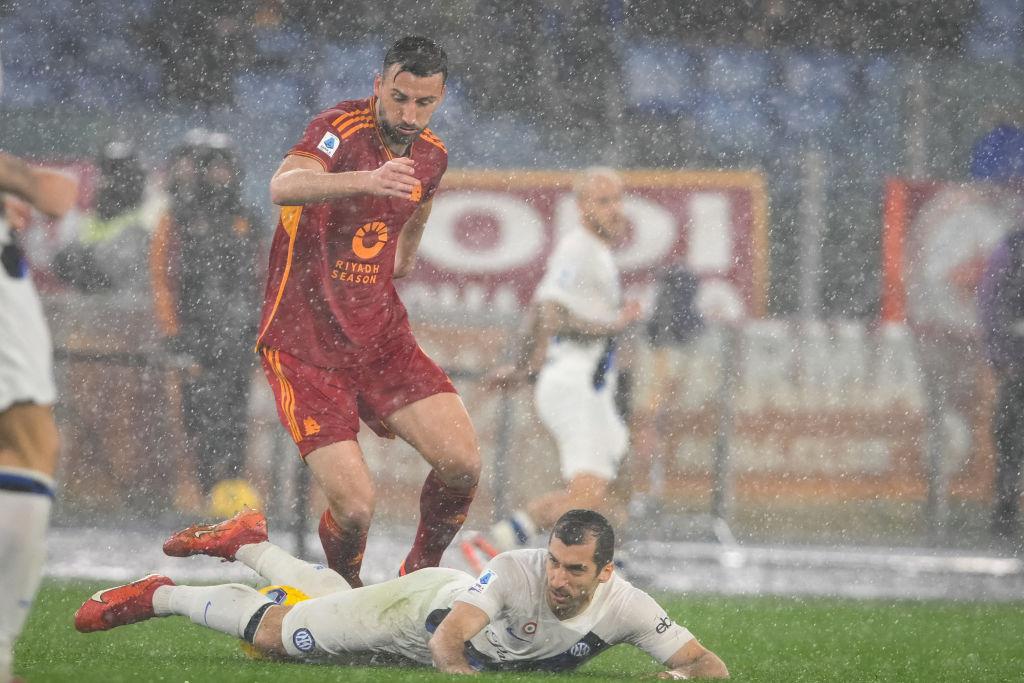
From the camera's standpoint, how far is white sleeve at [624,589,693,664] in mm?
4453

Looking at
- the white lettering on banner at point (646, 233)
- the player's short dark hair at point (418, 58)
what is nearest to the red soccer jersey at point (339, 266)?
the player's short dark hair at point (418, 58)

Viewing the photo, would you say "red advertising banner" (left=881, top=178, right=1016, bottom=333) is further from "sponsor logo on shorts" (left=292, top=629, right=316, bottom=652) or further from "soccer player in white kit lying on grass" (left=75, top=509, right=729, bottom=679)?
"sponsor logo on shorts" (left=292, top=629, right=316, bottom=652)

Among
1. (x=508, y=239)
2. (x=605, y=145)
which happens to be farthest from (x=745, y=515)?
(x=605, y=145)

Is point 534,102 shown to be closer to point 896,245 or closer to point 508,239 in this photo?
point 508,239

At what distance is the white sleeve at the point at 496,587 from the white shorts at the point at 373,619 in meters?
0.12

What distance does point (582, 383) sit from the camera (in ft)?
24.3

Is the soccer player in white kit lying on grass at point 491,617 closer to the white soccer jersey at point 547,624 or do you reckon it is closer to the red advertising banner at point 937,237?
the white soccer jersey at point 547,624

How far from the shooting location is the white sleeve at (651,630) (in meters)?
4.45

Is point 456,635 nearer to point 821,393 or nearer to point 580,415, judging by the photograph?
point 580,415

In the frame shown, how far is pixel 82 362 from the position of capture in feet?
29.9

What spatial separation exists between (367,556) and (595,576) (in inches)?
177

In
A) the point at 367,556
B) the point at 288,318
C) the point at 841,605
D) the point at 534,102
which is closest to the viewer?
the point at 288,318

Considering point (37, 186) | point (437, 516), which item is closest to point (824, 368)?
point (437, 516)

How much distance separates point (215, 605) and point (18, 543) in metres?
1.60
